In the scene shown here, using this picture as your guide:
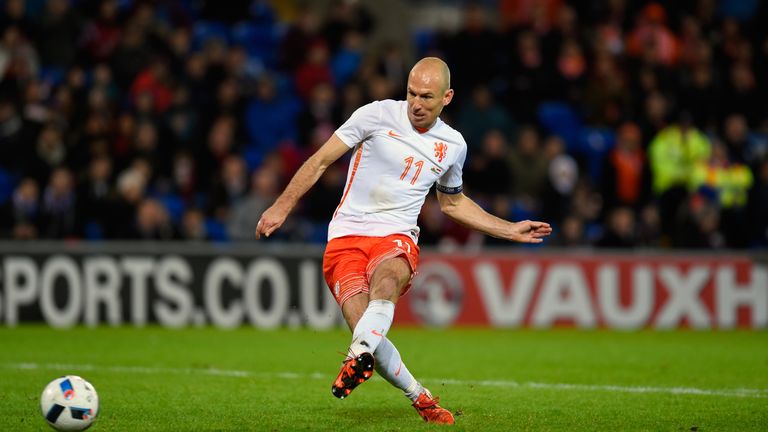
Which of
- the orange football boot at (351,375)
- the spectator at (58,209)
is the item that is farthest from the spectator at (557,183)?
the orange football boot at (351,375)

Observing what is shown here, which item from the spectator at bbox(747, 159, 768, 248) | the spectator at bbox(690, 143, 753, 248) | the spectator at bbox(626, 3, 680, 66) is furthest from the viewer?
the spectator at bbox(626, 3, 680, 66)

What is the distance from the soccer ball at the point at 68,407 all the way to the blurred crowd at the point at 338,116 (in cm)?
923

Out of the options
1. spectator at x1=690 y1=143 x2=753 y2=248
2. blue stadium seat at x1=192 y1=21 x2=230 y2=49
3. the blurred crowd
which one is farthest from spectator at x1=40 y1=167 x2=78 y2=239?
spectator at x1=690 y1=143 x2=753 y2=248

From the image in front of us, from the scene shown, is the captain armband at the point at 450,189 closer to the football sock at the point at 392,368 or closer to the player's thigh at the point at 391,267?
the player's thigh at the point at 391,267

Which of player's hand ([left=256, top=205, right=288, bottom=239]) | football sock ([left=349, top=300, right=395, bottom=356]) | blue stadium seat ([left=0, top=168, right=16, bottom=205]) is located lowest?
football sock ([left=349, top=300, right=395, bottom=356])

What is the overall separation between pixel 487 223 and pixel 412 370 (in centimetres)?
331

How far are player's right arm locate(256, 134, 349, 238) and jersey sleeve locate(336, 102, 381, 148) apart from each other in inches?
2.0

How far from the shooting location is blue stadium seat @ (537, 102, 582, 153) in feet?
61.6

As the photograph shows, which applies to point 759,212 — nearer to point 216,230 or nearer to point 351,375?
point 216,230

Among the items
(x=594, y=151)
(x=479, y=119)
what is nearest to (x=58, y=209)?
(x=479, y=119)

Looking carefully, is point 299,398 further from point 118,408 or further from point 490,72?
point 490,72

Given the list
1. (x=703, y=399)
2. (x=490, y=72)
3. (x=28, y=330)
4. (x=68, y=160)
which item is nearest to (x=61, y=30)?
(x=68, y=160)

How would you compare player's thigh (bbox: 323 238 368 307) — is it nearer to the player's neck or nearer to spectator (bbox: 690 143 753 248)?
the player's neck

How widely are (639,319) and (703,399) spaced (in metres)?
7.37
